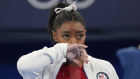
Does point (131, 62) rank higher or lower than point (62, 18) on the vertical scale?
lower

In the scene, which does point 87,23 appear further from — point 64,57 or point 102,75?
point 64,57

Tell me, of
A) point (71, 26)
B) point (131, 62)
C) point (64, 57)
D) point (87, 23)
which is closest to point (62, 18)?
point (71, 26)

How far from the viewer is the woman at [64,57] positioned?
1.39 m

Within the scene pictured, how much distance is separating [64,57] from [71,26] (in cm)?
13

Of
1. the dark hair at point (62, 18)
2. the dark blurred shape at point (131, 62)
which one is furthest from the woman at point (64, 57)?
the dark blurred shape at point (131, 62)

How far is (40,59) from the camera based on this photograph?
4.65 ft

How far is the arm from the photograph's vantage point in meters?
1.40

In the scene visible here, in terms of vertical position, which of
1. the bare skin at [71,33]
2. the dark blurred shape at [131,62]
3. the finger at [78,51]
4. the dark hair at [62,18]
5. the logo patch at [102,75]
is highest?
the dark hair at [62,18]

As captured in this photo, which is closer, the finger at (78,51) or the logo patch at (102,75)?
the finger at (78,51)

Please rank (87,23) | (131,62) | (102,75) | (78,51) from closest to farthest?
(78,51) < (131,62) < (102,75) < (87,23)

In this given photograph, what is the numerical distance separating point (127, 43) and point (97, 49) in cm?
18

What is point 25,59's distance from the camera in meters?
1.43

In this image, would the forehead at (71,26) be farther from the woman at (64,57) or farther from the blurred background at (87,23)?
the blurred background at (87,23)

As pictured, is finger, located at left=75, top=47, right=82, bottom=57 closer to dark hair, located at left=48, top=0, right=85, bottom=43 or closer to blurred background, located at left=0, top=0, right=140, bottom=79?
dark hair, located at left=48, top=0, right=85, bottom=43
